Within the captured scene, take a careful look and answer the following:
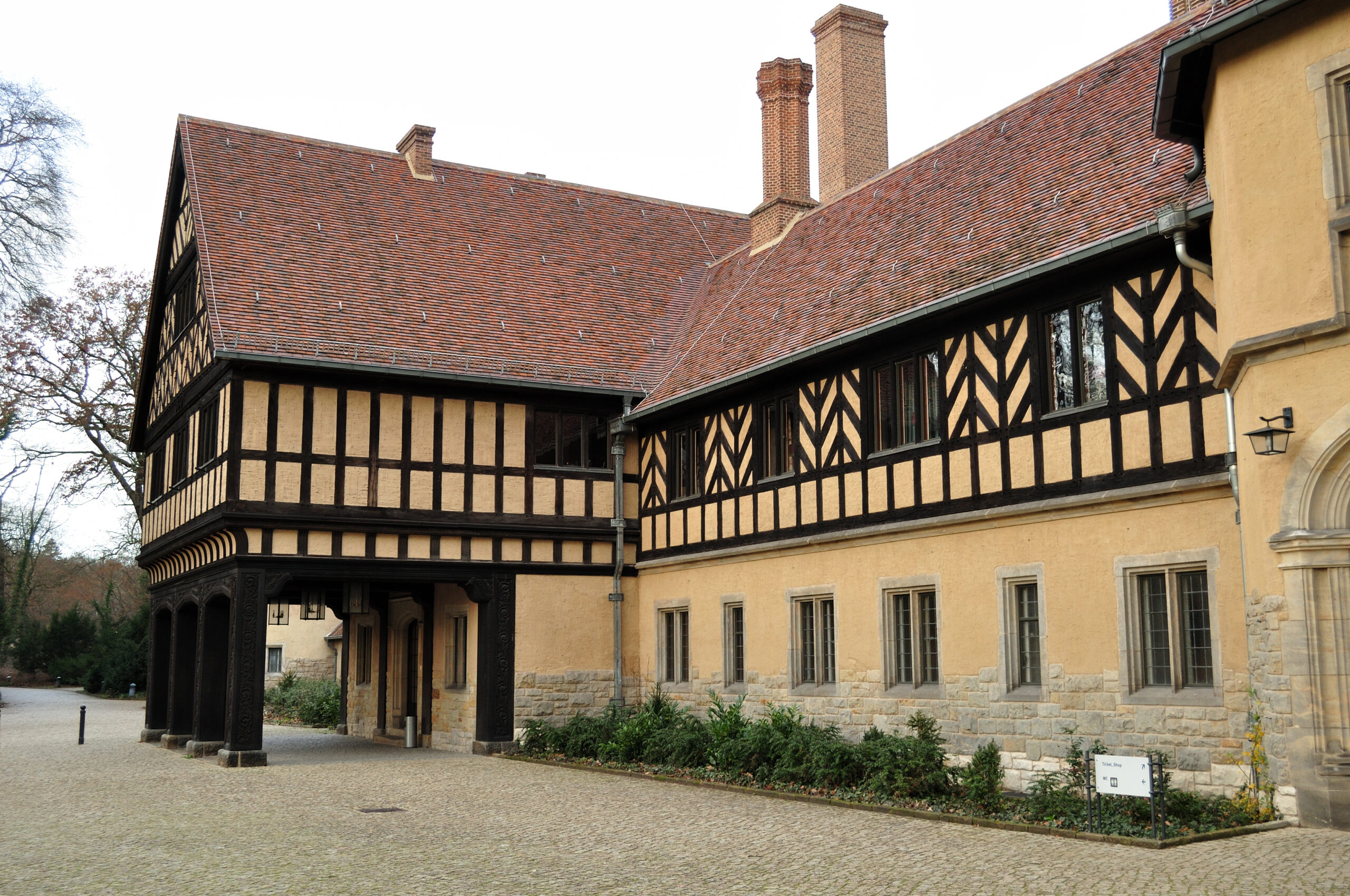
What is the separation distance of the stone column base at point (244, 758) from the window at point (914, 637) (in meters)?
9.19

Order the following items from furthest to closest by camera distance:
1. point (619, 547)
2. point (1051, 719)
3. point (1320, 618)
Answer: point (619, 547)
point (1051, 719)
point (1320, 618)

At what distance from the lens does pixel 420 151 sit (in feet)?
79.4

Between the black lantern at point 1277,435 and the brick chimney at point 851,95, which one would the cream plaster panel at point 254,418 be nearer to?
the brick chimney at point 851,95

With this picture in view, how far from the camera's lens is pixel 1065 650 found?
12836mm

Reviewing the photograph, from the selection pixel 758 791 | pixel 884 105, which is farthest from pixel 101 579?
pixel 758 791

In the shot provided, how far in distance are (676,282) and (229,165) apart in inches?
330

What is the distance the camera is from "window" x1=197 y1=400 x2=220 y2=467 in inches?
768

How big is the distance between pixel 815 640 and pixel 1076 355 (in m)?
5.77

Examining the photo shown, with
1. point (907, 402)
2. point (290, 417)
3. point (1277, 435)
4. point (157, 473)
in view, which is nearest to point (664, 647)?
point (290, 417)

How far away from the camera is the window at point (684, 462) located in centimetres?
1988

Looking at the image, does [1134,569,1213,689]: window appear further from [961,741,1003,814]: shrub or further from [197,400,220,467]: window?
[197,400,220,467]: window

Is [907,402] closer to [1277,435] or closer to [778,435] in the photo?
[778,435]

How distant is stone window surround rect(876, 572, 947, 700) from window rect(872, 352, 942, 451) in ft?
5.42

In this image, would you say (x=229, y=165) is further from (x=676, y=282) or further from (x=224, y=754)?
(x=224, y=754)
